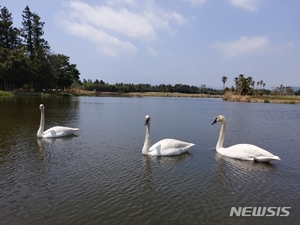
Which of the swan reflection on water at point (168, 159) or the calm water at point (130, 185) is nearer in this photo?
the calm water at point (130, 185)

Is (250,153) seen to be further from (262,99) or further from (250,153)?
(262,99)

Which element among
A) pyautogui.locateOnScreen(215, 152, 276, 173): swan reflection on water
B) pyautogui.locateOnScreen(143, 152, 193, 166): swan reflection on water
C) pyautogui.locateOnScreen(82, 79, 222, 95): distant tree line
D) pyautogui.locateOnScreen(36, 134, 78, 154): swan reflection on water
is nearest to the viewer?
pyautogui.locateOnScreen(215, 152, 276, 173): swan reflection on water

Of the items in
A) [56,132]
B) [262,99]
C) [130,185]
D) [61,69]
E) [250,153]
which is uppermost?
[61,69]

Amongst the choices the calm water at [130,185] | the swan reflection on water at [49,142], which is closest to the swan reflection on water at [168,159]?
the calm water at [130,185]

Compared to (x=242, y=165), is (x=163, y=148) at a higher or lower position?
higher

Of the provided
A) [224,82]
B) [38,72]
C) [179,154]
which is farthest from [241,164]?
[224,82]

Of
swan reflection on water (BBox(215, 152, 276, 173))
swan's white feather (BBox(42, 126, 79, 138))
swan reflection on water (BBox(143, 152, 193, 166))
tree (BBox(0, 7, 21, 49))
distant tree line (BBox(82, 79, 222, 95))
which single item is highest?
tree (BBox(0, 7, 21, 49))

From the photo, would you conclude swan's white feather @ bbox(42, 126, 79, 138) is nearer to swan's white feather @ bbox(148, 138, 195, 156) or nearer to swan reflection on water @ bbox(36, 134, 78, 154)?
swan reflection on water @ bbox(36, 134, 78, 154)

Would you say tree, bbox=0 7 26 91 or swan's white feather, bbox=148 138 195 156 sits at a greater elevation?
tree, bbox=0 7 26 91

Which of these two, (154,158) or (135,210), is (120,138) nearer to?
(154,158)

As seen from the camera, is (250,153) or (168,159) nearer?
(250,153)

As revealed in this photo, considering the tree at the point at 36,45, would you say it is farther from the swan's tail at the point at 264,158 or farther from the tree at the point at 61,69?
the swan's tail at the point at 264,158

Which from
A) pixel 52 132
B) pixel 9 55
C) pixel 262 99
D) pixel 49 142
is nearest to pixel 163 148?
pixel 49 142

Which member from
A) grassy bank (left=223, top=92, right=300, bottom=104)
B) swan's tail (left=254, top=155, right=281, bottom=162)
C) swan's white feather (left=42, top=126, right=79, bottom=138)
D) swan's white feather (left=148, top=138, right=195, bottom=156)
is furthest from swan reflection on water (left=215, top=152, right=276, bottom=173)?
grassy bank (left=223, top=92, right=300, bottom=104)
